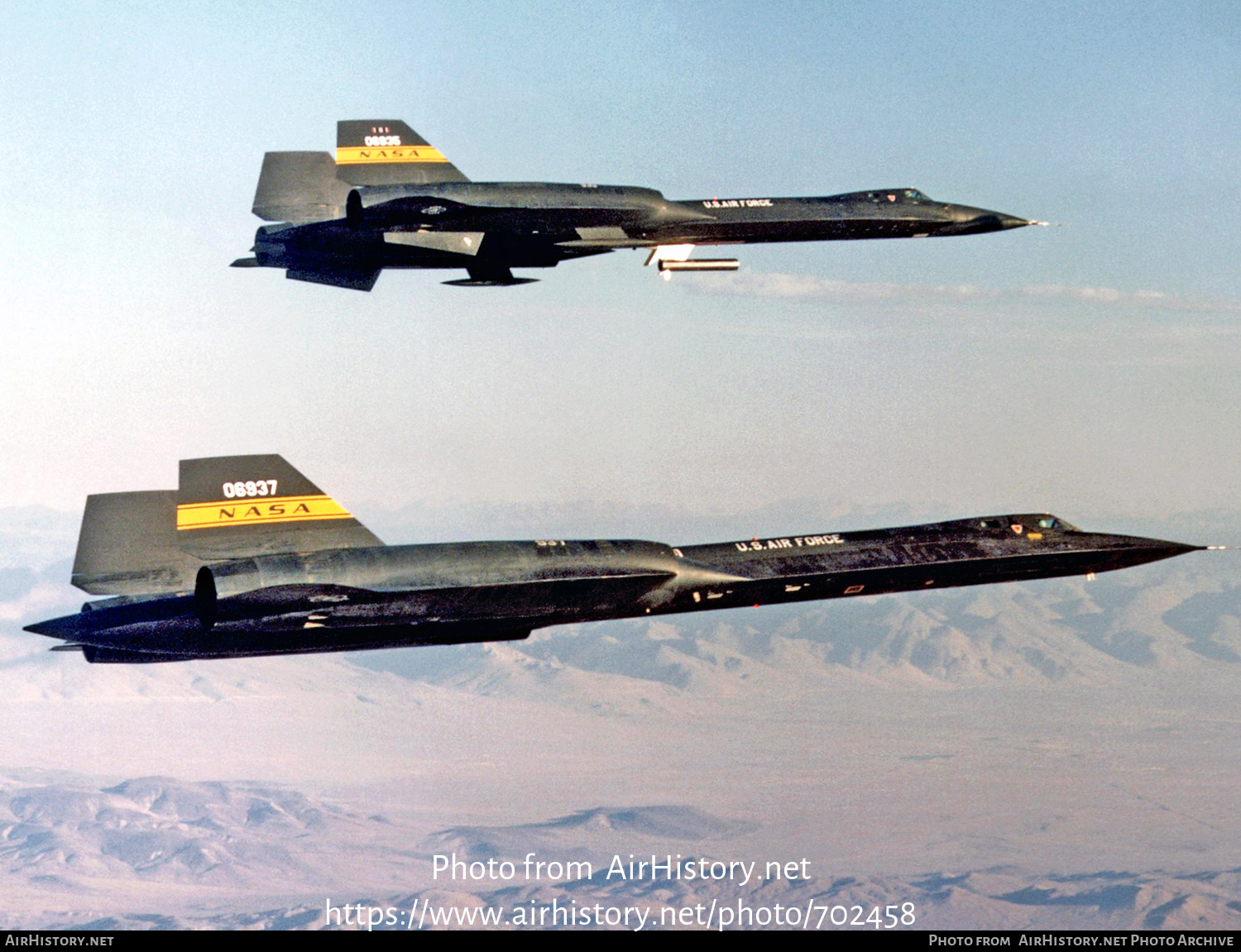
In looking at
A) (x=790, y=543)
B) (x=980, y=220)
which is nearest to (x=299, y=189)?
(x=790, y=543)

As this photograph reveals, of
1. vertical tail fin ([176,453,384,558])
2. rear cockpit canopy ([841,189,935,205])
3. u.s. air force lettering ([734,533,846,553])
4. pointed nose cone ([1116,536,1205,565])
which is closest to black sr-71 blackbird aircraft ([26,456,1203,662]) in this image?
vertical tail fin ([176,453,384,558])

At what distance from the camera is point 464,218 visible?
34.1m

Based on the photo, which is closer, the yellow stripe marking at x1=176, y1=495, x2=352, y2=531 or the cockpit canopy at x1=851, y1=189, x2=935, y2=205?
the yellow stripe marking at x1=176, y1=495, x2=352, y2=531

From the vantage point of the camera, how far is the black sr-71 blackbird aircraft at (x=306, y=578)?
28.0 m

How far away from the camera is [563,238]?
117 ft

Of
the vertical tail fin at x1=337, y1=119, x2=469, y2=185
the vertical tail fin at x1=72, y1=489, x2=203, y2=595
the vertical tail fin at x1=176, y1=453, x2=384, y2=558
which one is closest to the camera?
the vertical tail fin at x1=176, y1=453, x2=384, y2=558

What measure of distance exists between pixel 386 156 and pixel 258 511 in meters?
12.0

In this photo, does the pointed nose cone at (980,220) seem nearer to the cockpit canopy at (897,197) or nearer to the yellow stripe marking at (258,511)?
the cockpit canopy at (897,197)

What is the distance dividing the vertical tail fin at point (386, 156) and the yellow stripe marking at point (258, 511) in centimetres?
1079

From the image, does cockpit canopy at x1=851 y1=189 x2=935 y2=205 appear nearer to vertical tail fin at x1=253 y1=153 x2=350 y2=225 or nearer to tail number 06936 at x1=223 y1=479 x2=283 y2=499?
vertical tail fin at x1=253 y1=153 x2=350 y2=225

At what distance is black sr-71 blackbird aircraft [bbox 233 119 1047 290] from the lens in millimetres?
34000

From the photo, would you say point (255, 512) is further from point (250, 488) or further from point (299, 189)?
point (299, 189)
